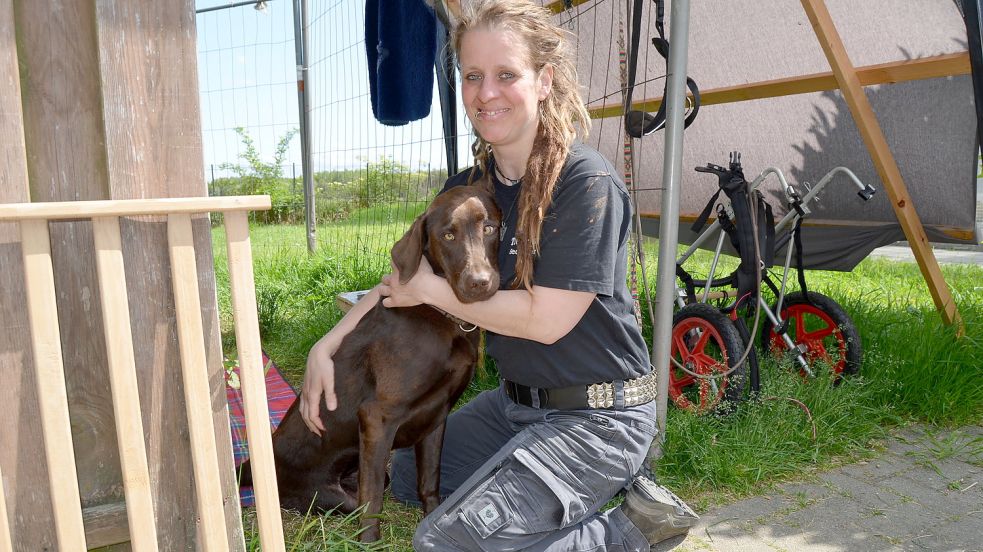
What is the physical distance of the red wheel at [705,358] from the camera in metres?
3.31

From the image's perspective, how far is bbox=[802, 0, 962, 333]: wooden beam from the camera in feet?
11.3

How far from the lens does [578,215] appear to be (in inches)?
84.4

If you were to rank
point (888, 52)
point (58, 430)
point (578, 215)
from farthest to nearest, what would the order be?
point (888, 52), point (578, 215), point (58, 430)

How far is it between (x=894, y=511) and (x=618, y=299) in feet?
5.20

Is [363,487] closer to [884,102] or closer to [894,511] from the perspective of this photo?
[894,511]

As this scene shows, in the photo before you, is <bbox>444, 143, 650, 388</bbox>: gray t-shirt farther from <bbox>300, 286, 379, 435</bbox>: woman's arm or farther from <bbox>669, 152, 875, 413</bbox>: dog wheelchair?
<bbox>669, 152, 875, 413</bbox>: dog wheelchair

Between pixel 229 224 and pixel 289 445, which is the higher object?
pixel 229 224

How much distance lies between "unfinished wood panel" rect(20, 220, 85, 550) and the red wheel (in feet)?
8.15

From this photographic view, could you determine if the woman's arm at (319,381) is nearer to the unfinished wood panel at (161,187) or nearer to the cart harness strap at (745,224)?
the unfinished wood panel at (161,187)

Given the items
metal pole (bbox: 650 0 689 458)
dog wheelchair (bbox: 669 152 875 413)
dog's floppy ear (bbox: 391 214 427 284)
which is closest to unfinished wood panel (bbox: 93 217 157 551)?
dog's floppy ear (bbox: 391 214 427 284)

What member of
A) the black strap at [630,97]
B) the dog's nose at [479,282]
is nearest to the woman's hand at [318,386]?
the dog's nose at [479,282]

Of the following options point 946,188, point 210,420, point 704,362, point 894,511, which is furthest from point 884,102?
point 210,420

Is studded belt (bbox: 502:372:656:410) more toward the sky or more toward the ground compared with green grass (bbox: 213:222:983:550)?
more toward the sky

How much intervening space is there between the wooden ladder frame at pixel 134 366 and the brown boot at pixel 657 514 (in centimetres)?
114
